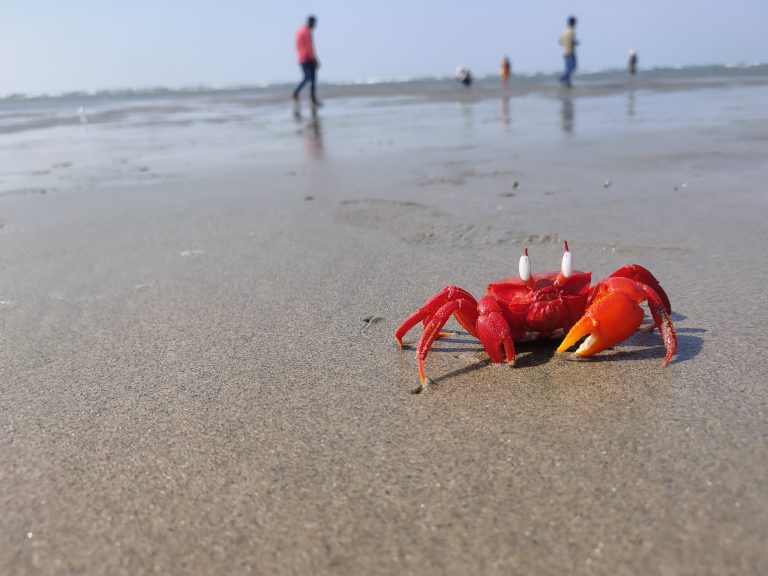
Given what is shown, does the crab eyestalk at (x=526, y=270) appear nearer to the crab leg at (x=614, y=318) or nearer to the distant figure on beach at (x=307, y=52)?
the crab leg at (x=614, y=318)

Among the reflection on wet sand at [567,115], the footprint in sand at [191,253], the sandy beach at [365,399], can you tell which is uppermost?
the reflection on wet sand at [567,115]

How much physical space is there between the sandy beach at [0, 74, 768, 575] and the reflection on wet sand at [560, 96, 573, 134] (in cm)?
527

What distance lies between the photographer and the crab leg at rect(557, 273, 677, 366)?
230 centimetres

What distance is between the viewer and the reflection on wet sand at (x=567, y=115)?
34.9 feet

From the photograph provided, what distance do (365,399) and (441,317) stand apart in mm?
418

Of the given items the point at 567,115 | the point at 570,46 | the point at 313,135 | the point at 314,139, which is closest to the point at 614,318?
the point at 314,139

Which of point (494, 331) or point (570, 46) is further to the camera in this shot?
point (570, 46)

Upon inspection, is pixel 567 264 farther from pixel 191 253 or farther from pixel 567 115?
pixel 567 115

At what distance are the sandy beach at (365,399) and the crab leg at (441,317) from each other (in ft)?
0.40

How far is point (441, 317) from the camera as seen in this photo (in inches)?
96.6

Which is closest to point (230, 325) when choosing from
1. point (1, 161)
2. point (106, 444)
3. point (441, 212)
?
Result: point (106, 444)

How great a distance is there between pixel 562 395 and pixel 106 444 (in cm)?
144

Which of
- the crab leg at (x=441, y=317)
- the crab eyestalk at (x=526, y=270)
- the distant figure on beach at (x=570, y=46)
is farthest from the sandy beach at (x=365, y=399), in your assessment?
the distant figure on beach at (x=570, y=46)

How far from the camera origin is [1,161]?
9.80m
